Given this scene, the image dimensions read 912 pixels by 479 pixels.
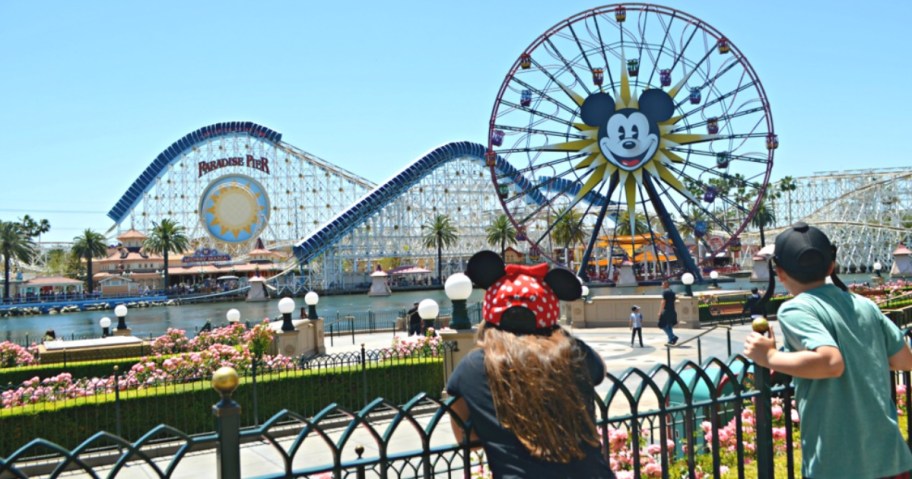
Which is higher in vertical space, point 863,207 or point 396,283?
point 863,207

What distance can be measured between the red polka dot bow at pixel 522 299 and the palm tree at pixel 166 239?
81229 mm

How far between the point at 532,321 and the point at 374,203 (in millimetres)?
69830

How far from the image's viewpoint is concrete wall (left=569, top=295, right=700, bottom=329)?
26.3 meters

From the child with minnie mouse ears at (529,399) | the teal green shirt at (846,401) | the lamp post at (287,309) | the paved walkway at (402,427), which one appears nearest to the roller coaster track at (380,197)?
the paved walkway at (402,427)

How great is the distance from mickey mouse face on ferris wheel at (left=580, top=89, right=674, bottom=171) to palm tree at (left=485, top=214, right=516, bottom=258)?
45.2 m

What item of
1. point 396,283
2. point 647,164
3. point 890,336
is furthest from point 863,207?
point 890,336

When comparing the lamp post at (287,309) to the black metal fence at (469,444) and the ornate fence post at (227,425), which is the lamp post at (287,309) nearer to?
the black metal fence at (469,444)

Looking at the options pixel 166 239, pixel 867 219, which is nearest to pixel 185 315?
pixel 166 239

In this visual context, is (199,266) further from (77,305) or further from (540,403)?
(540,403)

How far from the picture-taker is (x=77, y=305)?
7138 cm

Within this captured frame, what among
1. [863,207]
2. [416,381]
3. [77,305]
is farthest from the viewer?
[863,207]


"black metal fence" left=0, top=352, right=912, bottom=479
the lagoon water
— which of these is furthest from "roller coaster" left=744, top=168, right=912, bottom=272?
"black metal fence" left=0, top=352, right=912, bottom=479

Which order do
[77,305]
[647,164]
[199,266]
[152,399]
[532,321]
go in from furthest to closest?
[199,266]
[77,305]
[647,164]
[152,399]
[532,321]

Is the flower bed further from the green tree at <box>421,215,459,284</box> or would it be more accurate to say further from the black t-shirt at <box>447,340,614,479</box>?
the green tree at <box>421,215,459,284</box>
